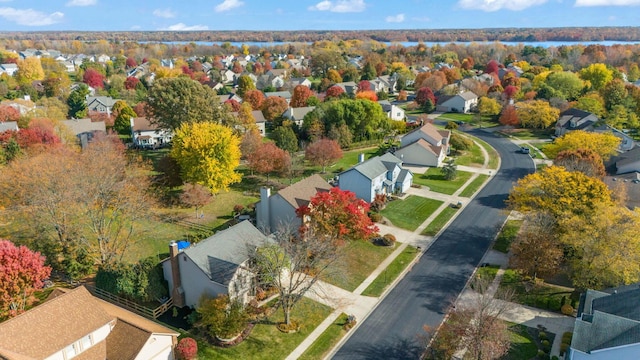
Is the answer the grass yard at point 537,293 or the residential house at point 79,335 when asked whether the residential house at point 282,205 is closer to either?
the residential house at point 79,335

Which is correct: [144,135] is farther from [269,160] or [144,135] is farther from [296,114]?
[269,160]

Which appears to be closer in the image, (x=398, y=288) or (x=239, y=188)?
(x=398, y=288)

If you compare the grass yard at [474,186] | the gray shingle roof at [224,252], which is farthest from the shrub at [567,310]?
the grass yard at [474,186]

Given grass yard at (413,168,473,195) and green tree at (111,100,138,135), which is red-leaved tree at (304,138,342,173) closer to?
grass yard at (413,168,473,195)

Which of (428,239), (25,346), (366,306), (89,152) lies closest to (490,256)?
(428,239)

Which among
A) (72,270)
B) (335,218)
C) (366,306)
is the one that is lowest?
(366,306)

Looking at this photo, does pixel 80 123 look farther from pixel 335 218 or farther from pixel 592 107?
pixel 592 107
